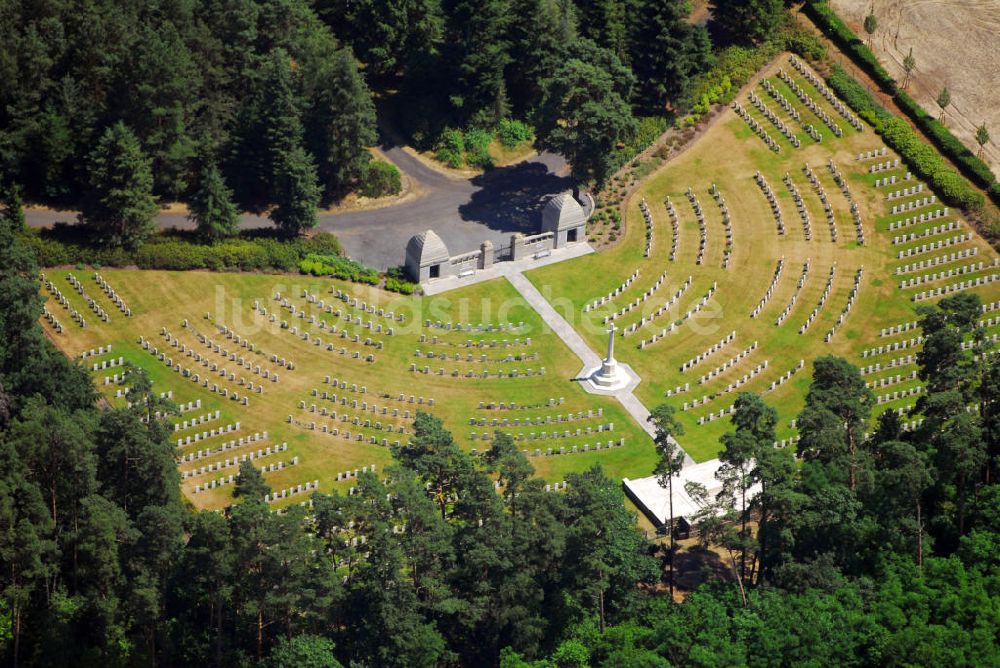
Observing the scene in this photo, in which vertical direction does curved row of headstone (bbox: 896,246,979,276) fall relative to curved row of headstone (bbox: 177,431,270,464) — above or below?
above

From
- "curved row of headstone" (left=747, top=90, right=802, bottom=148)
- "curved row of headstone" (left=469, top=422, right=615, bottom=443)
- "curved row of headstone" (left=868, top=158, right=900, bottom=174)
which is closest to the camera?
"curved row of headstone" (left=469, top=422, right=615, bottom=443)

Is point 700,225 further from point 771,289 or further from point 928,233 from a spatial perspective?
point 928,233

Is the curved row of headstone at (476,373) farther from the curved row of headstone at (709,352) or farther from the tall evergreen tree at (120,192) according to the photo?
the tall evergreen tree at (120,192)

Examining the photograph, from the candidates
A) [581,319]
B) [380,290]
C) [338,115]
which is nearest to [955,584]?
[581,319]

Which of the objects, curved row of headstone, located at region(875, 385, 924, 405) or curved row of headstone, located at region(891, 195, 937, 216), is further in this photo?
curved row of headstone, located at region(891, 195, 937, 216)

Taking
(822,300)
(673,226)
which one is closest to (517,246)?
(673,226)

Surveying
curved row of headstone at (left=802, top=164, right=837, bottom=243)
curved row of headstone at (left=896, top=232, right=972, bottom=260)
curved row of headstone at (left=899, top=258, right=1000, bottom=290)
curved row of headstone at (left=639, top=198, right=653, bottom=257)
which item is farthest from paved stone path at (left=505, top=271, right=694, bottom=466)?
curved row of headstone at (left=896, top=232, right=972, bottom=260)

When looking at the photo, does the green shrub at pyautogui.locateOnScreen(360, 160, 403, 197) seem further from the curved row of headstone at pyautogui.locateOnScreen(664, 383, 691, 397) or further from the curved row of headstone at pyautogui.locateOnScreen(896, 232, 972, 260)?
the curved row of headstone at pyautogui.locateOnScreen(896, 232, 972, 260)
